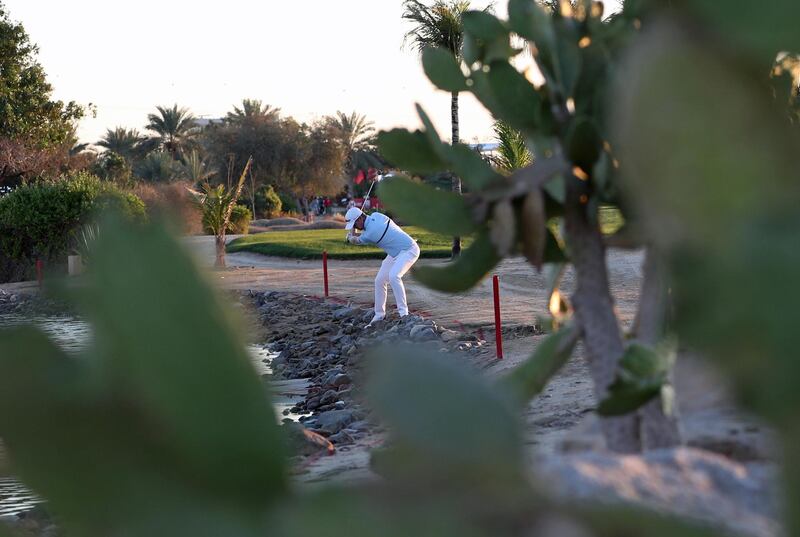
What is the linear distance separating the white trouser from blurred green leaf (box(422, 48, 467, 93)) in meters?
12.0

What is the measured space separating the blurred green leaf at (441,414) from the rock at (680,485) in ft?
0.62

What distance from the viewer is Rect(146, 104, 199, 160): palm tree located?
66.8 meters

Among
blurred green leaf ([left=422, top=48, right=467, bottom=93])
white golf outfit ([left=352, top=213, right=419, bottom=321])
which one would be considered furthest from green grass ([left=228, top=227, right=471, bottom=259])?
blurred green leaf ([left=422, top=48, right=467, bottom=93])

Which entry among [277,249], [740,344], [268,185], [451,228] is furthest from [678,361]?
[268,185]

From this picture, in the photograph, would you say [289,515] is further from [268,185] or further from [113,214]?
[268,185]

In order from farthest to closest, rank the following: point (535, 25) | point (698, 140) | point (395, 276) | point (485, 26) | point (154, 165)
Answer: point (154, 165), point (395, 276), point (485, 26), point (535, 25), point (698, 140)

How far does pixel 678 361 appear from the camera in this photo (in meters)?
1.44

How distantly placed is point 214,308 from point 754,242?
0.27 metres

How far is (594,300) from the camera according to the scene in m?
1.48

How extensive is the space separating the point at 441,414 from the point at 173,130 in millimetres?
69121

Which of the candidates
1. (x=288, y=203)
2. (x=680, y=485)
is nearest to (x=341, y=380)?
(x=680, y=485)

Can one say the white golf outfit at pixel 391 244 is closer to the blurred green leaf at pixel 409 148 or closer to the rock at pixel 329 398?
the rock at pixel 329 398

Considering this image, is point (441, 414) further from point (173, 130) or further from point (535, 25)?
point (173, 130)

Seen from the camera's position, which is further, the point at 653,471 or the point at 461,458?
the point at 653,471
